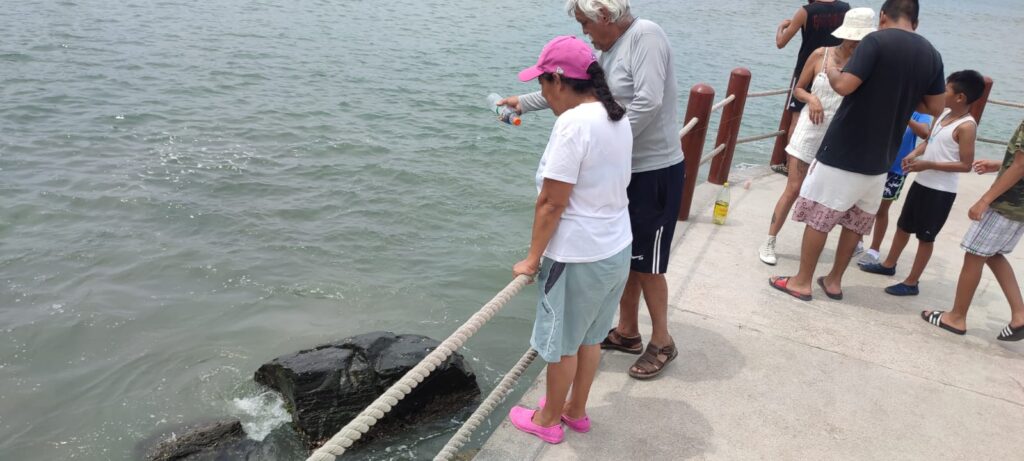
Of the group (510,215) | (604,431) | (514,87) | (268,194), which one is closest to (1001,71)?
(514,87)

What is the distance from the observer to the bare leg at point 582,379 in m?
3.13

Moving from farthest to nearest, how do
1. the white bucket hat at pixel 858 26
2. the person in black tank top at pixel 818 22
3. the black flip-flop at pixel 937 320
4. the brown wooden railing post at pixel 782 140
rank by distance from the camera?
the brown wooden railing post at pixel 782 140 → the person in black tank top at pixel 818 22 → the white bucket hat at pixel 858 26 → the black flip-flop at pixel 937 320

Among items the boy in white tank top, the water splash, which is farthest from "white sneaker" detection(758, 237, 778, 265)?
the water splash

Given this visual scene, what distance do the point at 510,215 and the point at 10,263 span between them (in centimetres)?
489

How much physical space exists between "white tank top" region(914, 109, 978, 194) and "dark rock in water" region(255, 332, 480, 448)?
3.30m

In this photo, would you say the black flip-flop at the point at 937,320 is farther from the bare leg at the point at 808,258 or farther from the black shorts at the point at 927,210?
the bare leg at the point at 808,258

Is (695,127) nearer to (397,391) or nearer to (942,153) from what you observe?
(942,153)

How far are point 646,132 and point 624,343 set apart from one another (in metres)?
1.24

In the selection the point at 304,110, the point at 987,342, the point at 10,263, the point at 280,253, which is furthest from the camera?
the point at 304,110

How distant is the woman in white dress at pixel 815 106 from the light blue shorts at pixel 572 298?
2602 mm

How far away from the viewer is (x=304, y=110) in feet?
37.7

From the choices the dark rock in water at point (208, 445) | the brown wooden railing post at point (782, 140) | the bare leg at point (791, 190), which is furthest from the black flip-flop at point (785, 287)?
the dark rock in water at point (208, 445)

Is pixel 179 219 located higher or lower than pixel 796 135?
lower

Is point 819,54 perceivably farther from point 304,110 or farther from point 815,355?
point 304,110
